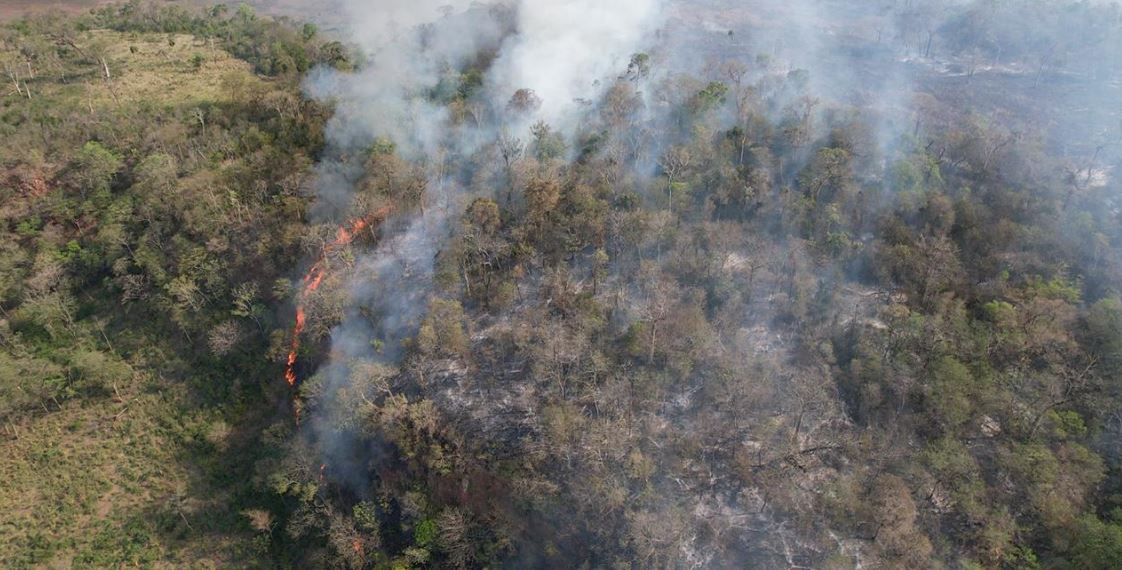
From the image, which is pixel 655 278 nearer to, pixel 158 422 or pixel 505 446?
pixel 505 446

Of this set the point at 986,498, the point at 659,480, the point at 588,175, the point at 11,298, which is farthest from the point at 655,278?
the point at 11,298

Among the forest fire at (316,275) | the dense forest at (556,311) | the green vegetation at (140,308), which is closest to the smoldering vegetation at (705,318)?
the dense forest at (556,311)

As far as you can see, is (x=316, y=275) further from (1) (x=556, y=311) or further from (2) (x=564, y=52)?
(2) (x=564, y=52)

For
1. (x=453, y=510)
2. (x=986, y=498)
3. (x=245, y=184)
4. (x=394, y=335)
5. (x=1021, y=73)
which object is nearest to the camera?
(x=986, y=498)

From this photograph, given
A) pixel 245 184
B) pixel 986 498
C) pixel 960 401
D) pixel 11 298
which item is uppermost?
pixel 245 184

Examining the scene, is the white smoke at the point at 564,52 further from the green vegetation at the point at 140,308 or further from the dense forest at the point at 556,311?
the green vegetation at the point at 140,308

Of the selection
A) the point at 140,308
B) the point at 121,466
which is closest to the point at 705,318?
the point at 121,466
